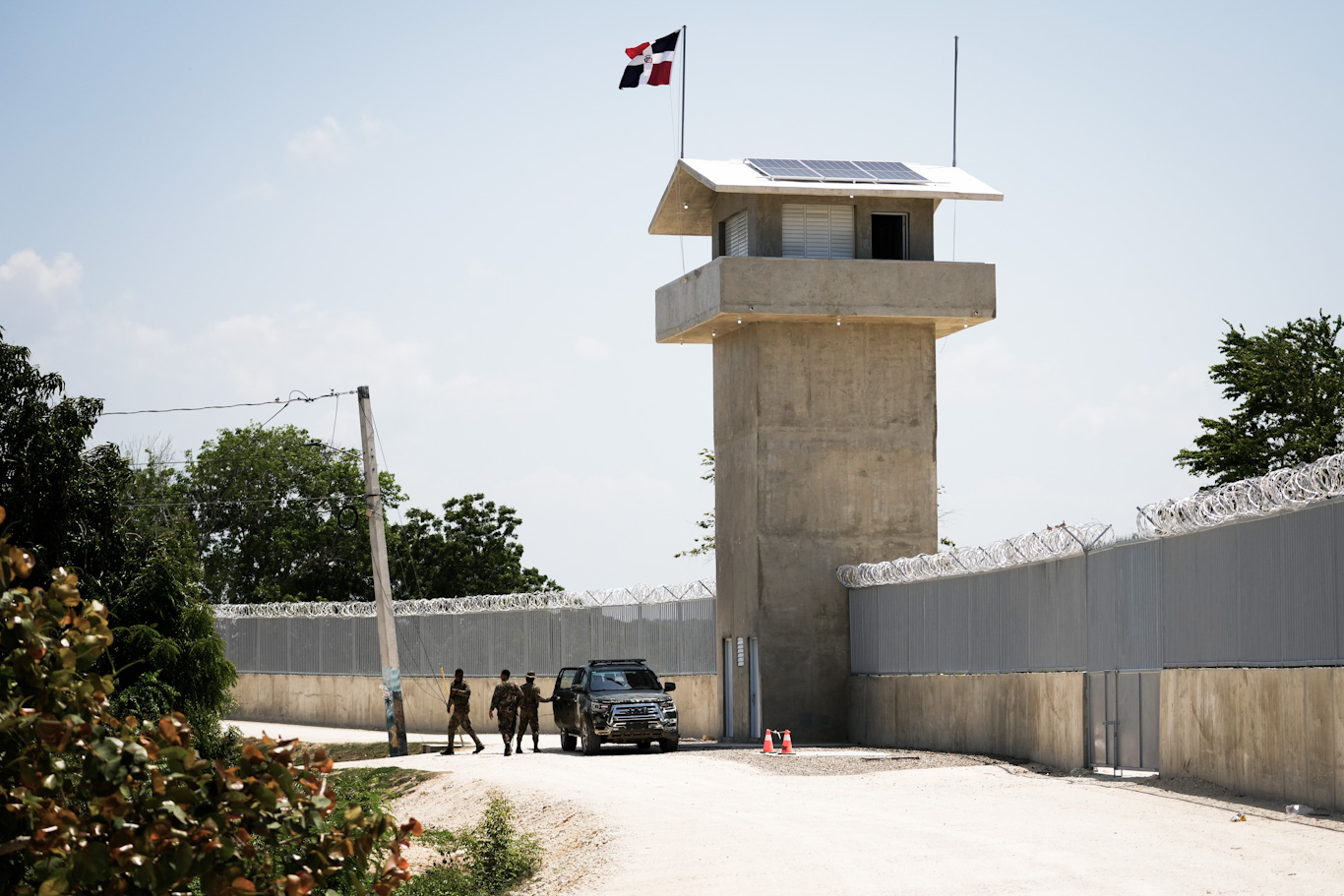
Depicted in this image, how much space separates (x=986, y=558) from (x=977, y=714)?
254 cm

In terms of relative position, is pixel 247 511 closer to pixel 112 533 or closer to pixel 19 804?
pixel 112 533

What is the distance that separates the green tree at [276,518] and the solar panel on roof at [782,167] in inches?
1550

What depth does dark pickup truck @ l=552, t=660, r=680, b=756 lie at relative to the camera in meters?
30.4

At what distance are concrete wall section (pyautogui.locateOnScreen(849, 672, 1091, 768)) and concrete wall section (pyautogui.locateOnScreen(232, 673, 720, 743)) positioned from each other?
182 inches

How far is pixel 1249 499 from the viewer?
1783cm

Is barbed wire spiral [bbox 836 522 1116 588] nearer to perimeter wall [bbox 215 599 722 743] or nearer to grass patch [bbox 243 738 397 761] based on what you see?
perimeter wall [bbox 215 599 722 743]

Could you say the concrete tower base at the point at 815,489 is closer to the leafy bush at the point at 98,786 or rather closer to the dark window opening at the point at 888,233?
the dark window opening at the point at 888,233

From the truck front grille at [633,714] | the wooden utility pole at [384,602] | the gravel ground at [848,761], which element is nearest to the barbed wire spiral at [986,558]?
the gravel ground at [848,761]

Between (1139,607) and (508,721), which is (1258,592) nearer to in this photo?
(1139,607)

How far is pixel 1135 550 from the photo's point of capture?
21.4m

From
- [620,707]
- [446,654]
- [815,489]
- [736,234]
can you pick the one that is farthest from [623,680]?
[446,654]

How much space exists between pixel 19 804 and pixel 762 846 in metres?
10.6

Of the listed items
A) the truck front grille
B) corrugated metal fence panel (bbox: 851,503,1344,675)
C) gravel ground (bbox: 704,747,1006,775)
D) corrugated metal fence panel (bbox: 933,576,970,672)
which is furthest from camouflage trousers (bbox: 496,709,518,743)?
corrugated metal fence panel (bbox: 933,576,970,672)

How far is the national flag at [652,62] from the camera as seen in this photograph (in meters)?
35.7
